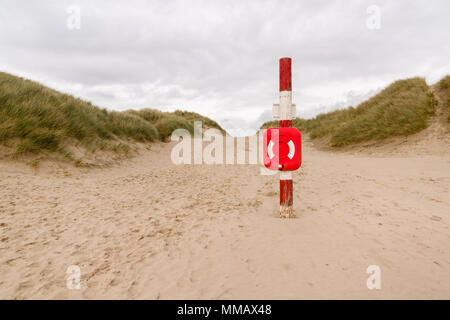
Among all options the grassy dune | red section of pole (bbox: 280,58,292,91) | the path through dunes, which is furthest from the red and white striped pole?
the grassy dune

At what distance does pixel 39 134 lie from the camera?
621cm

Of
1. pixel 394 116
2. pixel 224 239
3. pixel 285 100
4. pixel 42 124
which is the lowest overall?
pixel 224 239

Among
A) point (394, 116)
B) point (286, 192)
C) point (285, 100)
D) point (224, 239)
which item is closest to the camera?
point (224, 239)

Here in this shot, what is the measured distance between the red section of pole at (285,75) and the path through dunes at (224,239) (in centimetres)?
177

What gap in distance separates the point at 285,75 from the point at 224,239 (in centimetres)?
219

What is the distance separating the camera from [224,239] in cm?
271

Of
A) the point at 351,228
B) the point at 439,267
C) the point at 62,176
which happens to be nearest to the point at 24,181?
the point at 62,176

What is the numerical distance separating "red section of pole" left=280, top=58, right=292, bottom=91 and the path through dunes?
177cm

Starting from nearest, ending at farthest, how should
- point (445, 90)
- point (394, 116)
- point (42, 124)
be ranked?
point (42, 124) → point (394, 116) → point (445, 90)

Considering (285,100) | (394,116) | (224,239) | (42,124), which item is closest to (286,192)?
(224,239)

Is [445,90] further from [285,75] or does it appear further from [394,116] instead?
[285,75]

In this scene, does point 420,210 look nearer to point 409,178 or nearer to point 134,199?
point 409,178

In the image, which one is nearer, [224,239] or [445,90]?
[224,239]
